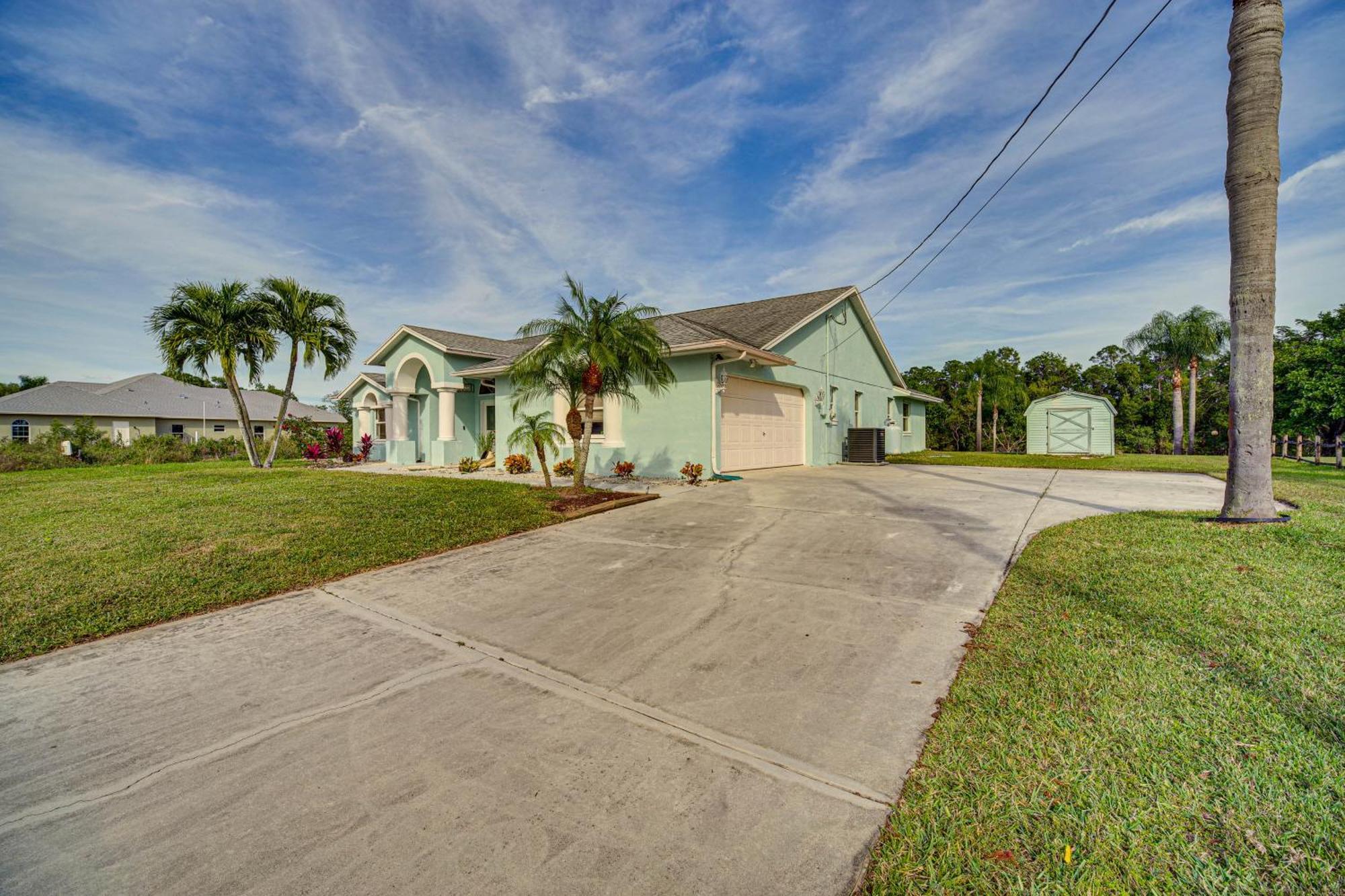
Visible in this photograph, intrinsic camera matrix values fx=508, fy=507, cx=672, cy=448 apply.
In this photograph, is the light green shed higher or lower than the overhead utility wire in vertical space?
lower

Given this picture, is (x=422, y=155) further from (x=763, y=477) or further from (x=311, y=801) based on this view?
(x=311, y=801)

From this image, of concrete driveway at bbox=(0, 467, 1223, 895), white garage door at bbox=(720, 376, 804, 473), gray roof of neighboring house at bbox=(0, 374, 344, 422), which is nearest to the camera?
concrete driveway at bbox=(0, 467, 1223, 895)

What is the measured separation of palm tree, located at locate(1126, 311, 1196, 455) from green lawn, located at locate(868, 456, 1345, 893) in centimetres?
3121

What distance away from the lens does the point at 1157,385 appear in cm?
3397

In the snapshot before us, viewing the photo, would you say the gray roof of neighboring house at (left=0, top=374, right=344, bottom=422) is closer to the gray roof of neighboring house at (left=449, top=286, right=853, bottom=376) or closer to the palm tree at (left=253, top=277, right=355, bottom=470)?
the palm tree at (left=253, top=277, right=355, bottom=470)

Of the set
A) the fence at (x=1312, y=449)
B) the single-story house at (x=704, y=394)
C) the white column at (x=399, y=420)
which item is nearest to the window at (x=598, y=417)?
the single-story house at (x=704, y=394)

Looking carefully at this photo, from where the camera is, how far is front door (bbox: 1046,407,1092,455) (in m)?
25.1

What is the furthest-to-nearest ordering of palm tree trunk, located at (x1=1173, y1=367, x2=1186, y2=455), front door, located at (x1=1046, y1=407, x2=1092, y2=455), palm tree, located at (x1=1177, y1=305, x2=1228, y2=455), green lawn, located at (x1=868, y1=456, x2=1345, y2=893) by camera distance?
palm tree, located at (x1=1177, y1=305, x2=1228, y2=455), palm tree trunk, located at (x1=1173, y1=367, x2=1186, y2=455), front door, located at (x1=1046, y1=407, x2=1092, y2=455), green lawn, located at (x1=868, y1=456, x2=1345, y2=893)

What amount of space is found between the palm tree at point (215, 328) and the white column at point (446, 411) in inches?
199

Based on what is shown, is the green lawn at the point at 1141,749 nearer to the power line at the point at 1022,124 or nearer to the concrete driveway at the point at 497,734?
the concrete driveway at the point at 497,734

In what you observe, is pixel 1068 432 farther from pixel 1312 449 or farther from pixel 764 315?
pixel 764 315

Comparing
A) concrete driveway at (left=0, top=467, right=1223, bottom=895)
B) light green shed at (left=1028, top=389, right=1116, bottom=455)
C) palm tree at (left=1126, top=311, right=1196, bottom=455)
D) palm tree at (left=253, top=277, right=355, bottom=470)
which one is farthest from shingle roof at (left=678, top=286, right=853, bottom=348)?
palm tree at (left=1126, top=311, right=1196, bottom=455)

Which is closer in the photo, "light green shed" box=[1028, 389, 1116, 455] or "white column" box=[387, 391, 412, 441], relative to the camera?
"white column" box=[387, 391, 412, 441]

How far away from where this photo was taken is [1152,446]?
32.4 meters
